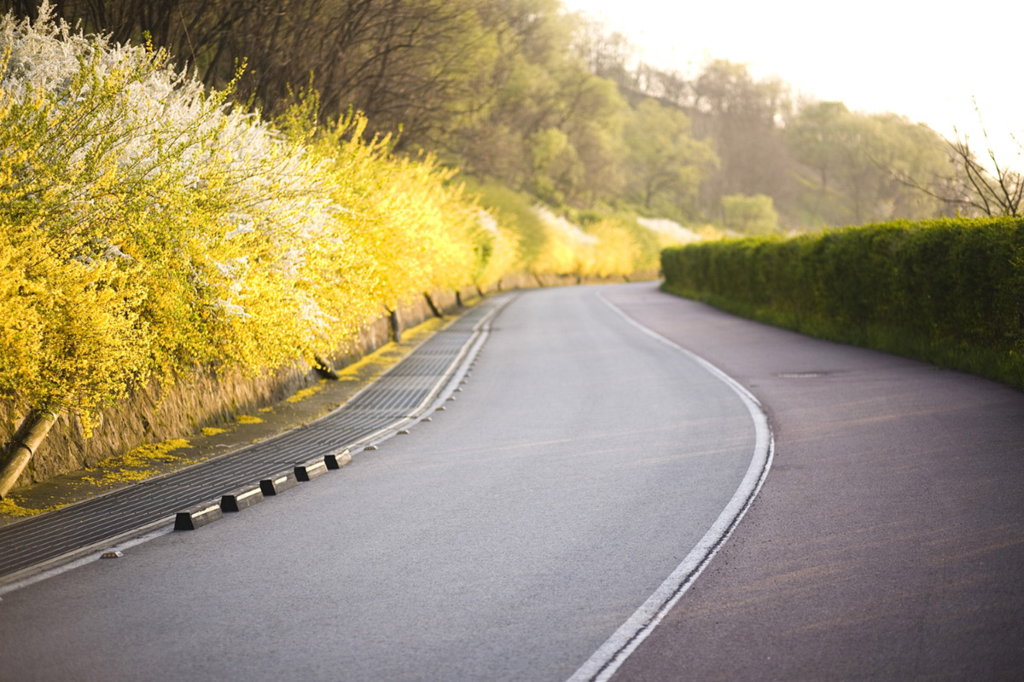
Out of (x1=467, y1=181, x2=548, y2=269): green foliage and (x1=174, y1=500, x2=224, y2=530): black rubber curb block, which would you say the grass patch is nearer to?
(x1=174, y1=500, x2=224, y2=530): black rubber curb block

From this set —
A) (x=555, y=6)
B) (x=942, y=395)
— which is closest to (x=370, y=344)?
(x=942, y=395)

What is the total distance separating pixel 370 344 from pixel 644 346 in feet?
20.2

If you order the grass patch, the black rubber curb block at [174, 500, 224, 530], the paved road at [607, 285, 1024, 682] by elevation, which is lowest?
the paved road at [607, 285, 1024, 682]

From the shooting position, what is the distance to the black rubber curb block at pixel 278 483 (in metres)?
8.48

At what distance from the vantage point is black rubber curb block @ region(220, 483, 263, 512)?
7.87m

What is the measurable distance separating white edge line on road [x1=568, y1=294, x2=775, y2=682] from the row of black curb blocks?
12.2 feet

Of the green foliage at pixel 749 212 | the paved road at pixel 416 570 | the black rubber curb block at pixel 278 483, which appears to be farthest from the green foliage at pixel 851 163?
the black rubber curb block at pixel 278 483

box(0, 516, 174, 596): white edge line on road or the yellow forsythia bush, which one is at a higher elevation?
the yellow forsythia bush

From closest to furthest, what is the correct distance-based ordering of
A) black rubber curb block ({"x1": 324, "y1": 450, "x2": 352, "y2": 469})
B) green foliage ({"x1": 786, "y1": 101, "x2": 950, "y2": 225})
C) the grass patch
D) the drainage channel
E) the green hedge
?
the drainage channel
the grass patch
black rubber curb block ({"x1": 324, "y1": 450, "x2": 352, "y2": 469})
the green hedge
green foliage ({"x1": 786, "y1": 101, "x2": 950, "y2": 225})

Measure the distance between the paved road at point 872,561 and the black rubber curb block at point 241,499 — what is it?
3946mm

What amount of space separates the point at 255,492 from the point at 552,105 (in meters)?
72.5

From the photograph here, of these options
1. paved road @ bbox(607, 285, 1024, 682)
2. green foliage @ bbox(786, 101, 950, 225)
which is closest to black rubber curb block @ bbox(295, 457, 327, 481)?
paved road @ bbox(607, 285, 1024, 682)

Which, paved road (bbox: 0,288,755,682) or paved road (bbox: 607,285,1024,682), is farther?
paved road (bbox: 0,288,755,682)

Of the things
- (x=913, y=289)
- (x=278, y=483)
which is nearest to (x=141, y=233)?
(x=278, y=483)
